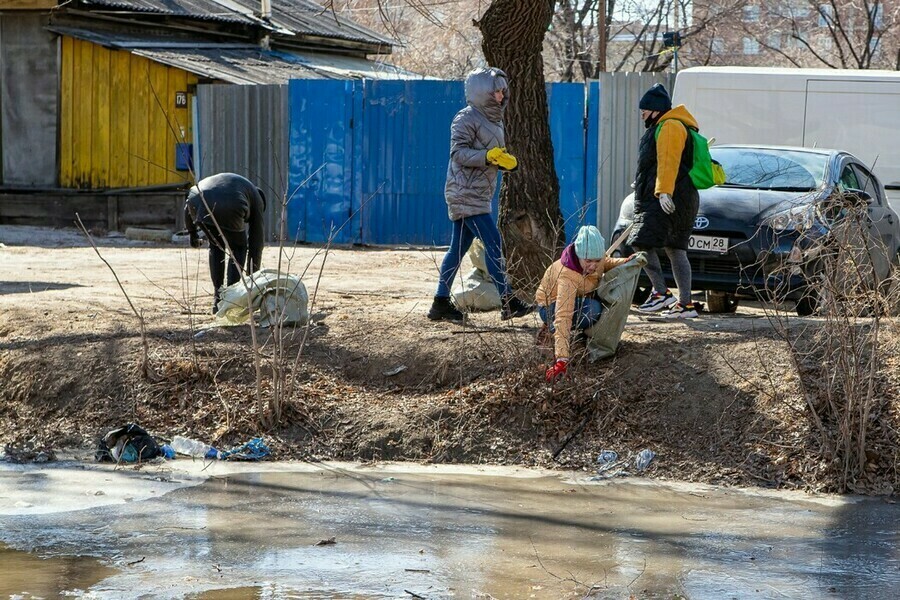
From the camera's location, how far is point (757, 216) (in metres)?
9.15

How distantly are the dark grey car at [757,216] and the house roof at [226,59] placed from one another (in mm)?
9748

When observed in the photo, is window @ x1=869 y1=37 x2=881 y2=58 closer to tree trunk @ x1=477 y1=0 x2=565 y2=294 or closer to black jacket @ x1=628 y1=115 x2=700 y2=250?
tree trunk @ x1=477 y1=0 x2=565 y2=294

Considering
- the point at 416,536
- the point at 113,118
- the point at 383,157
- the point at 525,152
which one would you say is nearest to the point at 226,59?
the point at 113,118

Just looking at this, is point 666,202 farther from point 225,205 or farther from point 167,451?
point 167,451

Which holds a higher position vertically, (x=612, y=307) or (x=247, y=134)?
(x=247, y=134)

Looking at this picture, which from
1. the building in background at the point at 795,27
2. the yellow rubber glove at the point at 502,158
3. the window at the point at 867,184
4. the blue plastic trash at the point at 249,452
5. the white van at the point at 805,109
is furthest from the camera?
the building in background at the point at 795,27

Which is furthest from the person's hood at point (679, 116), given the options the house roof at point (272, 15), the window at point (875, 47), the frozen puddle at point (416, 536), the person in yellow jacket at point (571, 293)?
the window at point (875, 47)

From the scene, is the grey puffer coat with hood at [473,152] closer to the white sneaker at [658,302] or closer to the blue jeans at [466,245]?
the blue jeans at [466,245]

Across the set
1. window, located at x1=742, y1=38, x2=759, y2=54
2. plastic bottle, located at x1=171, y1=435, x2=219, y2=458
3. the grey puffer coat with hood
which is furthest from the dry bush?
window, located at x1=742, y1=38, x2=759, y2=54

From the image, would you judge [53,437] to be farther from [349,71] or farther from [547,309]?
[349,71]

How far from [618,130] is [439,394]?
28.9 feet

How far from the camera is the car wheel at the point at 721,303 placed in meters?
9.88

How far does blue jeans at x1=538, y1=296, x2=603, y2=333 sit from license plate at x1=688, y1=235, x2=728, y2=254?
239cm

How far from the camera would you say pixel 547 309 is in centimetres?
691
